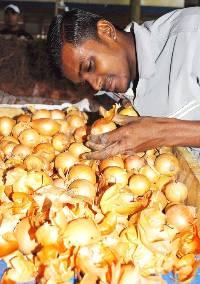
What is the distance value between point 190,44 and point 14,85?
15.0ft

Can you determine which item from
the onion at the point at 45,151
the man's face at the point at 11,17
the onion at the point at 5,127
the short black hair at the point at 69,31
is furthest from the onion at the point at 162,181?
the man's face at the point at 11,17

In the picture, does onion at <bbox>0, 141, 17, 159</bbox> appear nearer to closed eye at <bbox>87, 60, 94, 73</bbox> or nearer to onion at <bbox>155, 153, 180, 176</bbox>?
closed eye at <bbox>87, 60, 94, 73</bbox>

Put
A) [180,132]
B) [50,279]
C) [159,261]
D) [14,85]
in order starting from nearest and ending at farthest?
1. [50,279]
2. [159,261]
3. [180,132]
4. [14,85]

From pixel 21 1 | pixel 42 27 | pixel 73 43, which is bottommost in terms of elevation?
pixel 42 27

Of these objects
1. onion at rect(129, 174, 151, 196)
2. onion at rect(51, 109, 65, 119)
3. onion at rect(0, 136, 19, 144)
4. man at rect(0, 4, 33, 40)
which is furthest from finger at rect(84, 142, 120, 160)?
man at rect(0, 4, 33, 40)

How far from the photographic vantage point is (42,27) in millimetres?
13375

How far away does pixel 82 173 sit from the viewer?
165 cm

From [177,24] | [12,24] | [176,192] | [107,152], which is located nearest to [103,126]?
[107,152]

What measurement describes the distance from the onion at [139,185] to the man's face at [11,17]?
6.34m

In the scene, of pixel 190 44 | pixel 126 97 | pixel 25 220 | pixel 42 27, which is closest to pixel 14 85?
pixel 126 97

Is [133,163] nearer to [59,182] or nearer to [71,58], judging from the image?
[59,182]

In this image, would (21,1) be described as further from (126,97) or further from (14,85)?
(126,97)

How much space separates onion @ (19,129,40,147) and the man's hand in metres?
0.47

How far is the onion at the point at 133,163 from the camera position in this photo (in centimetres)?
176
